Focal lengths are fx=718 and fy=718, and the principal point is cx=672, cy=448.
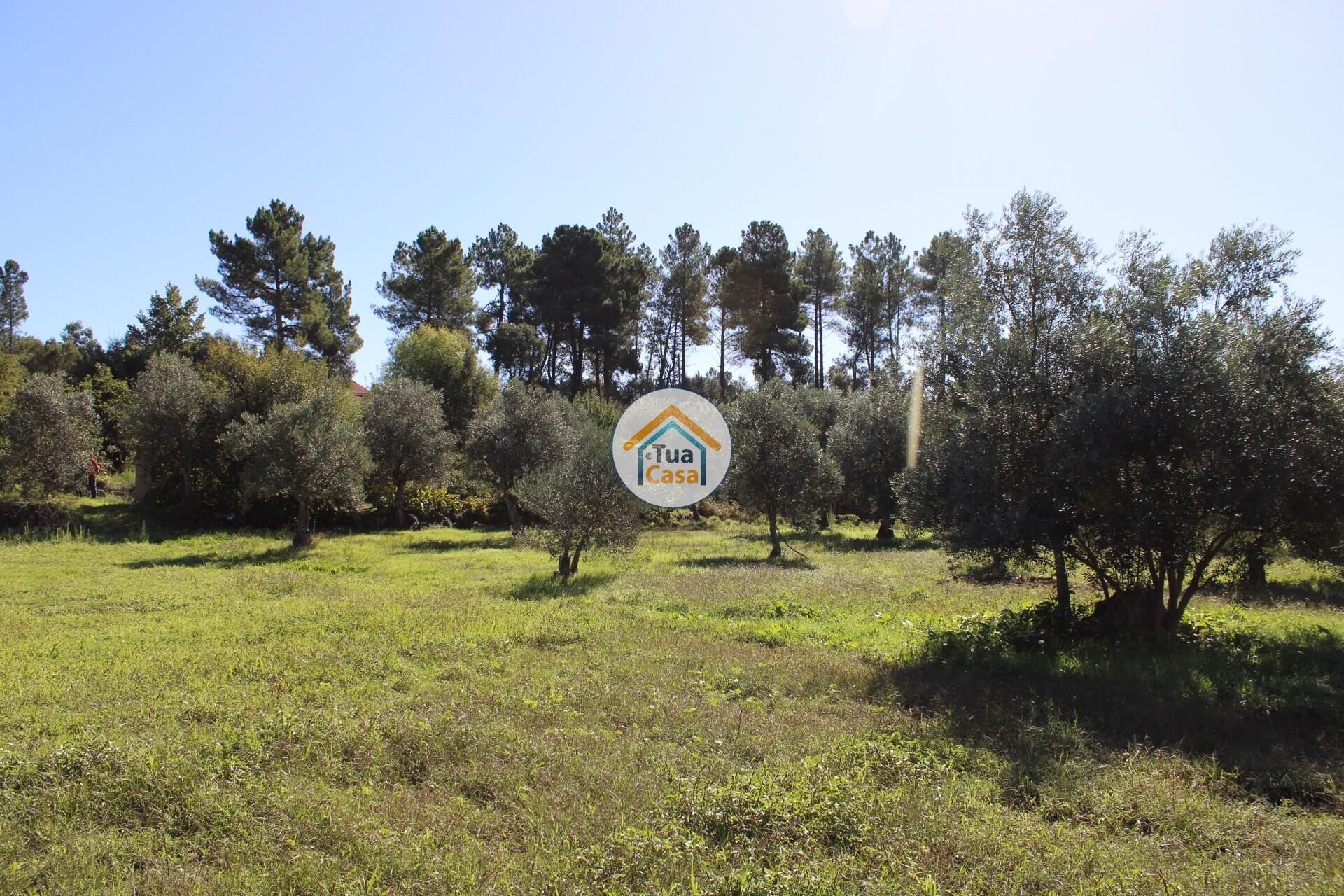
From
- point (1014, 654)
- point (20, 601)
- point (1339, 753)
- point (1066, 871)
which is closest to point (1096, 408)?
point (1014, 654)

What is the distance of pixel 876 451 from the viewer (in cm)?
2862

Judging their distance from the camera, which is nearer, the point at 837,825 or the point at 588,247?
the point at 837,825

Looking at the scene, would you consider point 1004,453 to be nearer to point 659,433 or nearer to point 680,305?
point 659,433

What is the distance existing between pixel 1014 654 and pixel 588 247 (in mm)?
41353

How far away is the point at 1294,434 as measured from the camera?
9.55 metres

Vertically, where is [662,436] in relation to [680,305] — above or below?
below

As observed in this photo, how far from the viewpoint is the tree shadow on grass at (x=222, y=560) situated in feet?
64.2

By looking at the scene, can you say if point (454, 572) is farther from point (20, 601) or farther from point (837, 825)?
point (837, 825)

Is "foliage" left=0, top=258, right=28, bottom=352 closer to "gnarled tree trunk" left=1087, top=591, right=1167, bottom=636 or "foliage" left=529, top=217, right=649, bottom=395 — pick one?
"foliage" left=529, top=217, right=649, bottom=395

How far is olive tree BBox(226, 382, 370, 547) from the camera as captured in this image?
22922 millimetres

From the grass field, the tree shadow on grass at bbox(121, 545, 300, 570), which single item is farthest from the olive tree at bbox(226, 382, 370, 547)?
the grass field

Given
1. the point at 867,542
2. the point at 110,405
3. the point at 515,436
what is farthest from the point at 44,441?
the point at 867,542

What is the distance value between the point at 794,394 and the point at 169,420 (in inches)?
981

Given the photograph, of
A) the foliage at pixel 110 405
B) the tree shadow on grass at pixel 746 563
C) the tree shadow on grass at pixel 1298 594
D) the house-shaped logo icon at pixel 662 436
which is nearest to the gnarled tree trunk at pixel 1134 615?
the tree shadow on grass at pixel 1298 594
